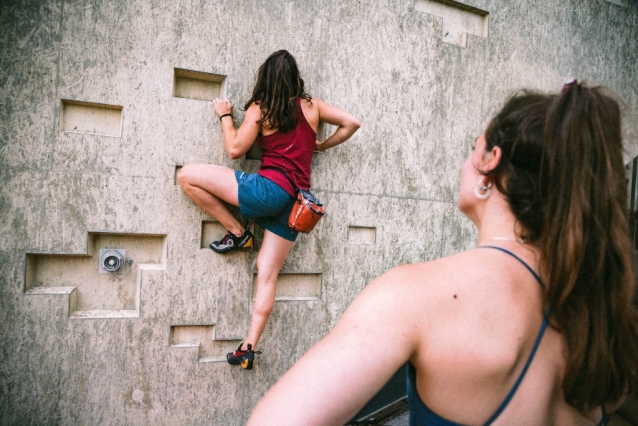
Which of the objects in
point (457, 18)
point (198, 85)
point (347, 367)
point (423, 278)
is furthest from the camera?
point (457, 18)

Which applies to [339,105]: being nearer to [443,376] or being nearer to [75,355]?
[75,355]

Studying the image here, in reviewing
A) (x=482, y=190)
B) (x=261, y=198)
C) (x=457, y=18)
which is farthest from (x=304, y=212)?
(x=457, y=18)

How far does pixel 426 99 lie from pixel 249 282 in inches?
91.3

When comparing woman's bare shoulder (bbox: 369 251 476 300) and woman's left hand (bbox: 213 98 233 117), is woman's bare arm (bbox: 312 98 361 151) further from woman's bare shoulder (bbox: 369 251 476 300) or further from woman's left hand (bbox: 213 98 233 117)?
woman's bare shoulder (bbox: 369 251 476 300)

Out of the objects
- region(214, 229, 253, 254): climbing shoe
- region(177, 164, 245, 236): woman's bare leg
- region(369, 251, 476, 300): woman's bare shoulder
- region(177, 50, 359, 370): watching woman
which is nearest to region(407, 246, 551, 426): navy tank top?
region(369, 251, 476, 300): woman's bare shoulder

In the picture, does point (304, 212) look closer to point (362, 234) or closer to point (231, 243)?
point (231, 243)

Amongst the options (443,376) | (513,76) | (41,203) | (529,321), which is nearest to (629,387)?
(529,321)

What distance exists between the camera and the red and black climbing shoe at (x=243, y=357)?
307 centimetres

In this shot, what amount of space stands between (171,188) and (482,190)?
2431 mm

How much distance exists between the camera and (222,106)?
10.1 feet

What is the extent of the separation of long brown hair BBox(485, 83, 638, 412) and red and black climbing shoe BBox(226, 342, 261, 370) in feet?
7.93

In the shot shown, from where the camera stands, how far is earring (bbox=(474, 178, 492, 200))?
1.16m

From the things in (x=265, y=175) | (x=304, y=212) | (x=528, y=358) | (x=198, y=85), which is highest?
(x=198, y=85)

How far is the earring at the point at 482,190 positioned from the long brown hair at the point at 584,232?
4.8 inches
